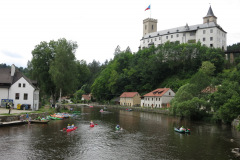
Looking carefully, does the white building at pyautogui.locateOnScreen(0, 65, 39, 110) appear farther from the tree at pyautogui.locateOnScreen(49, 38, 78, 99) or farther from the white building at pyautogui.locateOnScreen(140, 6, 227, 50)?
the white building at pyautogui.locateOnScreen(140, 6, 227, 50)

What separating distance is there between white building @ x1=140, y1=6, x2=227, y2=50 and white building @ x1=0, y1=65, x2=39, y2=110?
86.1 m

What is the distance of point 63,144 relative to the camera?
2716cm

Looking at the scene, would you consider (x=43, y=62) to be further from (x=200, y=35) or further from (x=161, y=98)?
(x=200, y=35)

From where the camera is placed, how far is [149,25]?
152625 mm

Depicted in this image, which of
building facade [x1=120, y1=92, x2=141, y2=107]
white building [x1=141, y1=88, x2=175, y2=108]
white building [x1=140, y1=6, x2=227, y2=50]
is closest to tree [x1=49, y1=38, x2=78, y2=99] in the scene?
white building [x1=141, y1=88, x2=175, y2=108]

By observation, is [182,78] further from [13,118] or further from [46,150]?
[46,150]

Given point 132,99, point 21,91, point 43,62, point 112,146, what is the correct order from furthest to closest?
point 132,99, point 43,62, point 21,91, point 112,146

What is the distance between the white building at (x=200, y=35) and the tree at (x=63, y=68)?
7177 centimetres

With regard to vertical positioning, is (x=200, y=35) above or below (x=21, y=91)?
above

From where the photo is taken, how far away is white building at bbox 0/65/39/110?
50344 mm

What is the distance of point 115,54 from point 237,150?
151 metres

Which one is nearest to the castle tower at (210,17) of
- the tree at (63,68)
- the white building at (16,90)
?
the tree at (63,68)

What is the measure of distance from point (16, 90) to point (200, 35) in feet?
297

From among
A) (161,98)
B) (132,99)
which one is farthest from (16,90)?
(132,99)
